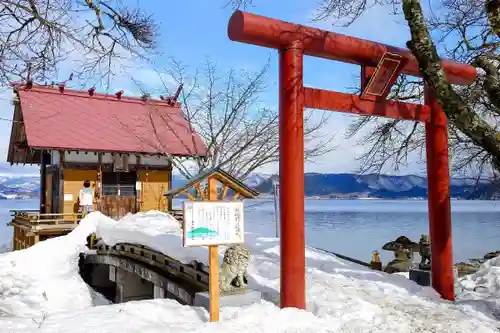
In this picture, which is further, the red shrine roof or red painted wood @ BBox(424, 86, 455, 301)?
the red shrine roof

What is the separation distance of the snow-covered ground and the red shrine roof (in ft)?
23.0

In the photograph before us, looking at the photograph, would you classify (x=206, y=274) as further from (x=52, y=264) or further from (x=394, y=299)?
(x=52, y=264)

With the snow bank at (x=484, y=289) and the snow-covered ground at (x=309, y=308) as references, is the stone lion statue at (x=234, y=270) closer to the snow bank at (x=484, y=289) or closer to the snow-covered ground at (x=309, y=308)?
the snow-covered ground at (x=309, y=308)

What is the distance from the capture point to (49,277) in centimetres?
1423

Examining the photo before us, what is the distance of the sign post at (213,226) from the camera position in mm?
6020

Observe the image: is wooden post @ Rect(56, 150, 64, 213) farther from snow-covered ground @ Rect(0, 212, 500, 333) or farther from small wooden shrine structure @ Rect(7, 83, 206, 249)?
snow-covered ground @ Rect(0, 212, 500, 333)

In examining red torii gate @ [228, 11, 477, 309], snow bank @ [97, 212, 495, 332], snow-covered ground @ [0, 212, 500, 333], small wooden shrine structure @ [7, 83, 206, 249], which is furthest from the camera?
small wooden shrine structure @ [7, 83, 206, 249]

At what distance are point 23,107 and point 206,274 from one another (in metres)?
14.4

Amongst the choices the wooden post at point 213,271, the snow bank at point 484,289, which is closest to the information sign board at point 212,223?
the wooden post at point 213,271

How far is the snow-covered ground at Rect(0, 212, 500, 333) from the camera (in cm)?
583

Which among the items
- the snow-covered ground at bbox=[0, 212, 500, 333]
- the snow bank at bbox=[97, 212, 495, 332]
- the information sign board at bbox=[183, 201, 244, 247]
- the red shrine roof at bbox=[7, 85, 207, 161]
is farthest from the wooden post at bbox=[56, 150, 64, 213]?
the information sign board at bbox=[183, 201, 244, 247]

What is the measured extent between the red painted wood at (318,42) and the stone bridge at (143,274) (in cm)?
396

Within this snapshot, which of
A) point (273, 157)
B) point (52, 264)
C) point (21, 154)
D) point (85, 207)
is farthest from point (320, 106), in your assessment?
point (21, 154)

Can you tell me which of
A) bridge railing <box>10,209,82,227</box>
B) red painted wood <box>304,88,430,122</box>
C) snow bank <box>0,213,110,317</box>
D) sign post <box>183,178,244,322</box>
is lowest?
snow bank <box>0,213,110,317</box>
